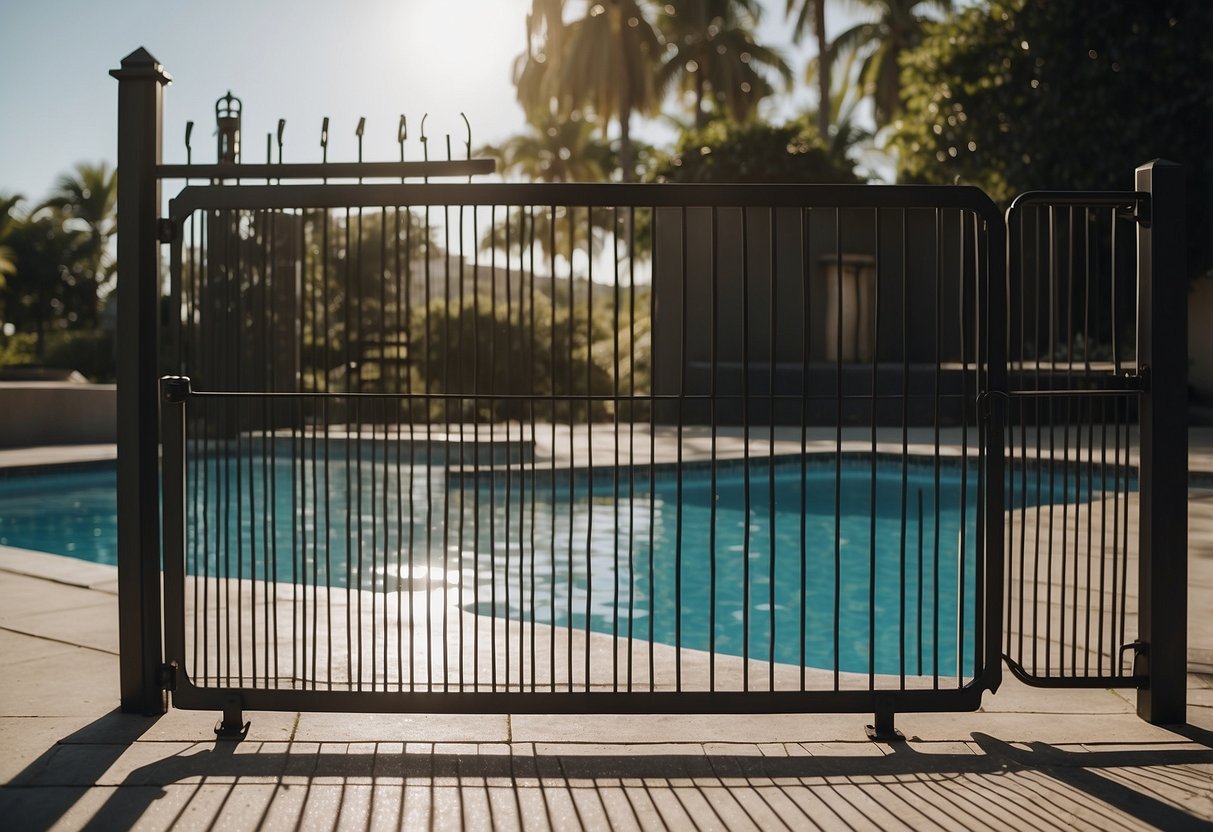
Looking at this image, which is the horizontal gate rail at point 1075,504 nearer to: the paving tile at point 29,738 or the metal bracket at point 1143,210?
the metal bracket at point 1143,210

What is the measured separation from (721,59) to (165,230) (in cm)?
2880

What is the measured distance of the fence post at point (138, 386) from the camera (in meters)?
Result: 3.64

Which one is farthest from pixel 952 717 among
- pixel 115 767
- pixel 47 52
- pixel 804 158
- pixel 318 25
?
pixel 804 158

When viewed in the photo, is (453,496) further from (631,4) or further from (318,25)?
(631,4)

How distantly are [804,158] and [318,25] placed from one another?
1360 cm

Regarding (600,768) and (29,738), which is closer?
(600,768)

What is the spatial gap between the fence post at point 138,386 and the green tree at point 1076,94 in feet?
49.7

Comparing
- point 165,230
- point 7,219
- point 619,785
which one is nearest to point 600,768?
point 619,785

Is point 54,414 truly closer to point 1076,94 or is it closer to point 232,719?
point 232,719

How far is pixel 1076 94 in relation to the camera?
16891 millimetres

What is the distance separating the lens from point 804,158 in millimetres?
19750

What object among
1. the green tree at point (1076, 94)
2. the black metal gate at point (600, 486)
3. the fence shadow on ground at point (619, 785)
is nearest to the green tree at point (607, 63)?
the black metal gate at point (600, 486)

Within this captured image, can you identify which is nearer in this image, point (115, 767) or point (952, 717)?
point (115, 767)

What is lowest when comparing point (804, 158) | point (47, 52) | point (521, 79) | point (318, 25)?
point (318, 25)
